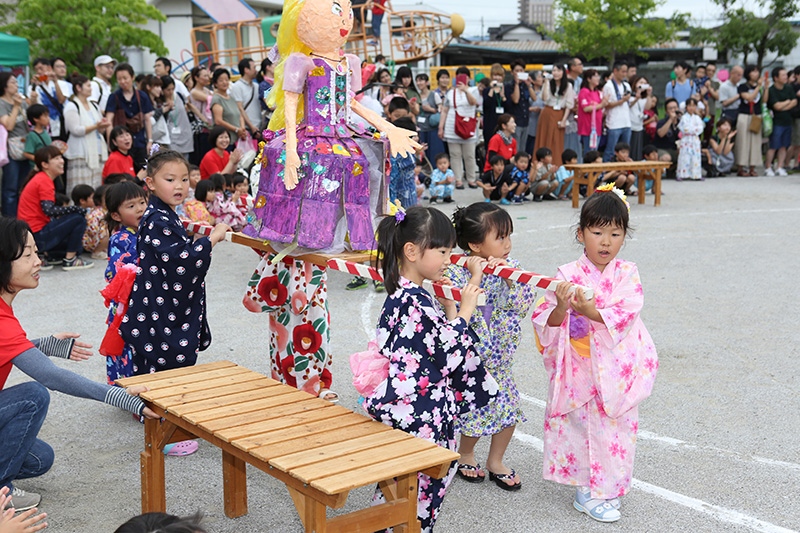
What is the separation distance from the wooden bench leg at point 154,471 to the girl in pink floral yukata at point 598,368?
62.8 inches

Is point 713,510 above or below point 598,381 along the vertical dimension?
below

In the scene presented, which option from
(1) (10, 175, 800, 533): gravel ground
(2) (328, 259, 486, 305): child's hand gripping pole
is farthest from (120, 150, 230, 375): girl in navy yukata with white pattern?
(2) (328, 259, 486, 305): child's hand gripping pole

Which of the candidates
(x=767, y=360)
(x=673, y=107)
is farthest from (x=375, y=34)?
(x=767, y=360)

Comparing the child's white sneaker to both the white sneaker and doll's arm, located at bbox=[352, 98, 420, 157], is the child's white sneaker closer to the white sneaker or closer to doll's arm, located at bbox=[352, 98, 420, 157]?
doll's arm, located at bbox=[352, 98, 420, 157]

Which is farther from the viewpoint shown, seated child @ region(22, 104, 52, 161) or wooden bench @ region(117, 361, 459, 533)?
→ seated child @ region(22, 104, 52, 161)

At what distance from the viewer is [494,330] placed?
3.90 meters

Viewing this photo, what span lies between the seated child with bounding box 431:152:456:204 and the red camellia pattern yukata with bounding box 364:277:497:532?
29.8ft

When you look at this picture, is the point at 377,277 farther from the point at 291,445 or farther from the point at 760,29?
the point at 760,29

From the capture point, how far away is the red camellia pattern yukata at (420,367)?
310 cm

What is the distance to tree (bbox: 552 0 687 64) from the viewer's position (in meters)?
31.3

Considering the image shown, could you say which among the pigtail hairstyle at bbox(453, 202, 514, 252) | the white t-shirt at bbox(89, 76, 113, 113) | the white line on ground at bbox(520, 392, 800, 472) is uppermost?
the white t-shirt at bbox(89, 76, 113, 113)

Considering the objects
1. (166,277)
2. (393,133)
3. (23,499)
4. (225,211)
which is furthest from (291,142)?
(225,211)

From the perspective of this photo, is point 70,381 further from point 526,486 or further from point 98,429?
point 526,486

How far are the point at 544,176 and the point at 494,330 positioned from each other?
8.88 meters
